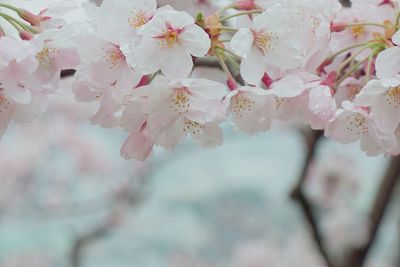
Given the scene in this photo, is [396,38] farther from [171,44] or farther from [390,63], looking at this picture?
[171,44]

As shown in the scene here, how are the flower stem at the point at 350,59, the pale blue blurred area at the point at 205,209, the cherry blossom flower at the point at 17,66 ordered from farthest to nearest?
the pale blue blurred area at the point at 205,209 → the flower stem at the point at 350,59 → the cherry blossom flower at the point at 17,66

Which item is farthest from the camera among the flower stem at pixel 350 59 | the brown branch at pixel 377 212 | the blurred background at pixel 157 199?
the blurred background at pixel 157 199

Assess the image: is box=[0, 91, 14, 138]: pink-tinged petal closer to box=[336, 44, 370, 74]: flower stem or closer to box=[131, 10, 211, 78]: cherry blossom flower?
box=[131, 10, 211, 78]: cherry blossom flower

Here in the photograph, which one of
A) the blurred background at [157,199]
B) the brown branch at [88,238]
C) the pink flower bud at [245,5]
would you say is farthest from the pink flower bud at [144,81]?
the blurred background at [157,199]

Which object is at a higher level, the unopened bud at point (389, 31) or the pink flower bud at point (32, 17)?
the pink flower bud at point (32, 17)

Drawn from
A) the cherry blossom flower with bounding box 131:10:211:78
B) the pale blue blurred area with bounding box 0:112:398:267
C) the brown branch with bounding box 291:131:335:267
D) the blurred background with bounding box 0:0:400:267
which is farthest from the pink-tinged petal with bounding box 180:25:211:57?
the pale blue blurred area with bounding box 0:112:398:267

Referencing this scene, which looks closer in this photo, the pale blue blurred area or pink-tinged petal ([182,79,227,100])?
pink-tinged petal ([182,79,227,100])

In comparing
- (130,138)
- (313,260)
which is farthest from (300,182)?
(313,260)

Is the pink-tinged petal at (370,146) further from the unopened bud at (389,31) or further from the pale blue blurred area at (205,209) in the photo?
the pale blue blurred area at (205,209)

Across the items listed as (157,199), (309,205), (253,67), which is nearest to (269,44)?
(253,67)
